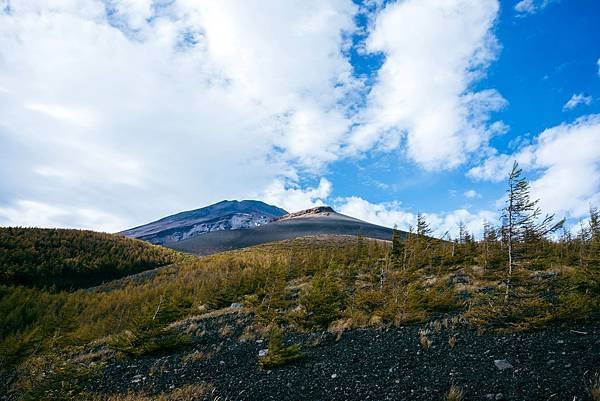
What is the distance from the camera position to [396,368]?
8.23 meters

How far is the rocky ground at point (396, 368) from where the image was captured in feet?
21.7

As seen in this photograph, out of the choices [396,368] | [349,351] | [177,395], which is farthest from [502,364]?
[177,395]

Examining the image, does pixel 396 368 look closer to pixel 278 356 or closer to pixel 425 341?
pixel 425 341

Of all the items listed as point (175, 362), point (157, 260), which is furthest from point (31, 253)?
point (175, 362)

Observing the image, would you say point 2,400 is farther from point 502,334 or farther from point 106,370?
point 502,334

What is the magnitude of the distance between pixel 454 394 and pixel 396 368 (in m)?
2.13

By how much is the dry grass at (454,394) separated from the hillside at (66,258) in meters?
47.9

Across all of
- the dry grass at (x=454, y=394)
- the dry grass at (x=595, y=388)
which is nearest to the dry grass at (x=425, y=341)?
the dry grass at (x=454, y=394)

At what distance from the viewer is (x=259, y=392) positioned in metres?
8.08

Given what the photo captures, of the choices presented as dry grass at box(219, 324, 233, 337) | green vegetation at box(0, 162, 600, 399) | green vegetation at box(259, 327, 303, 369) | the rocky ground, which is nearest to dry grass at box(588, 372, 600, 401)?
the rocky ground

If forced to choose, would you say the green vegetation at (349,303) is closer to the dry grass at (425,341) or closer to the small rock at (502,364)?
the dry grass at (425,341)

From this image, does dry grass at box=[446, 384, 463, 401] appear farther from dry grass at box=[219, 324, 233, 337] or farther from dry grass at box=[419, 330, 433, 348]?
dry grass at box=[219, 324, 233, 337]

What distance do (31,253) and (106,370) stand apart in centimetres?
4902

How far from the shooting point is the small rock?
731 centimetres
